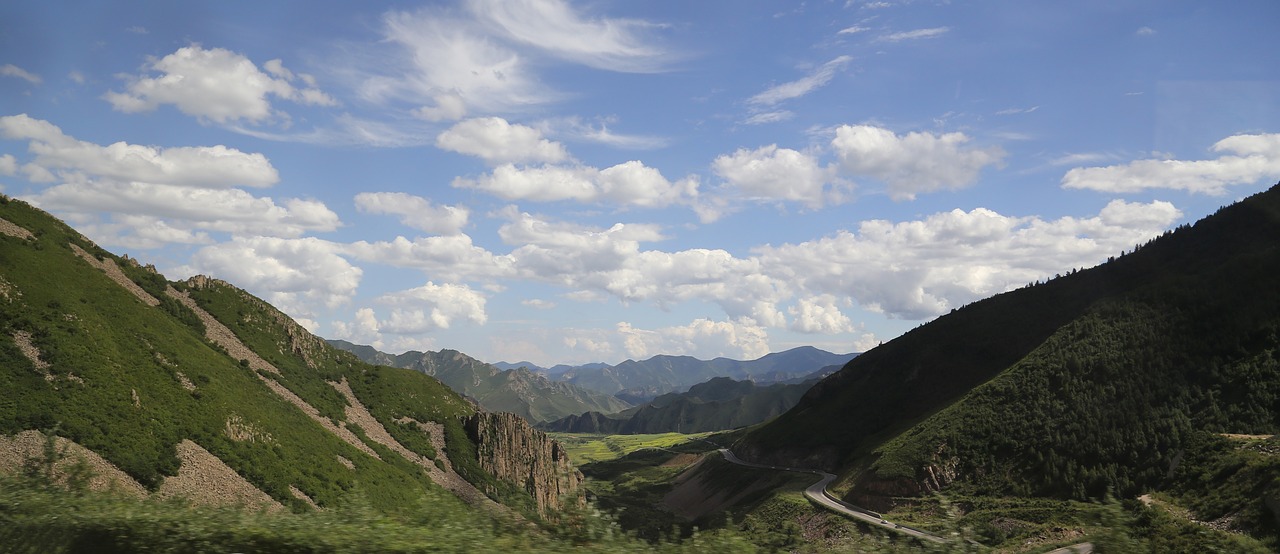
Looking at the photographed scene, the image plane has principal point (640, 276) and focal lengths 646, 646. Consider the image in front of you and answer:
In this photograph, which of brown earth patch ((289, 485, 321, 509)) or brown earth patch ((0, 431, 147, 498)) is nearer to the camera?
brown earth patch ((0, 431, 147, 498))

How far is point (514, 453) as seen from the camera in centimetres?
10712

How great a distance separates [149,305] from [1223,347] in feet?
474

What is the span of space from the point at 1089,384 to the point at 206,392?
11903cm

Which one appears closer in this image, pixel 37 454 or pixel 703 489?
pixel 37 454

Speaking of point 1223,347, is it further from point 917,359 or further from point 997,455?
point 917,359

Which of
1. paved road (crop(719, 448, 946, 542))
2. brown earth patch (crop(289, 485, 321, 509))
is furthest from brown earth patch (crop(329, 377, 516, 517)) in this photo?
paved road (crop(719, 448, 946, 542))

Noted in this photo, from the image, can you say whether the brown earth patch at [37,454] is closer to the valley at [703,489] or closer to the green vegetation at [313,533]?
the valley at [703,489]

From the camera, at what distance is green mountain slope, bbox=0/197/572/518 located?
46.0 meters

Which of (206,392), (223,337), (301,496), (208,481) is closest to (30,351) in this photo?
(206,392)

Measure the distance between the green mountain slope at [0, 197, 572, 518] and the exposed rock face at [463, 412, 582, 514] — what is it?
0.54 meters

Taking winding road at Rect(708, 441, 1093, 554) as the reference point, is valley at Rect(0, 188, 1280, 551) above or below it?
above

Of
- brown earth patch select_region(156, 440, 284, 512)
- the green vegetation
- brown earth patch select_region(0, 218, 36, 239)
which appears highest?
brown earth patch select_region(0, 218, 36, 239)

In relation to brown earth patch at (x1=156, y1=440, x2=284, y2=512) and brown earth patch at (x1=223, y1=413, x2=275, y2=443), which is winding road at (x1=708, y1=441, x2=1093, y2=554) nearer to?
brown earth patch at (x1=156, y1=440, x2=284, y2=512)

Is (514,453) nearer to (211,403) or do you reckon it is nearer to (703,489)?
(211,403)
